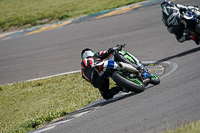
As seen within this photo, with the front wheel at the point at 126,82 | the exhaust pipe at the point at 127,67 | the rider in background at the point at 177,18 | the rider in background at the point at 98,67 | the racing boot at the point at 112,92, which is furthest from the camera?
the rider in background at the point at 177,18

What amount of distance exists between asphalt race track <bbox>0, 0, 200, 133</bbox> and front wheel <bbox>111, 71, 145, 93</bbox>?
147 mm

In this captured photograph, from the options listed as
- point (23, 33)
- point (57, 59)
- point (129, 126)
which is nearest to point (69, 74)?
point (57, 59)

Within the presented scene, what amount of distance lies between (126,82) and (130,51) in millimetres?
5409

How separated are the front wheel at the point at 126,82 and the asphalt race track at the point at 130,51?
147mm

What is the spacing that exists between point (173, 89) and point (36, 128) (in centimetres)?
268

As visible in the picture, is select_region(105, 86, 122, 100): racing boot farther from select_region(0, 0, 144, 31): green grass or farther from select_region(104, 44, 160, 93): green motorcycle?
select_region(0, 0, 144, 31): green grass

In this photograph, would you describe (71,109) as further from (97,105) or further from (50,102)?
(50,102)

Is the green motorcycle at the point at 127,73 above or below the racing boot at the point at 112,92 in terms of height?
above

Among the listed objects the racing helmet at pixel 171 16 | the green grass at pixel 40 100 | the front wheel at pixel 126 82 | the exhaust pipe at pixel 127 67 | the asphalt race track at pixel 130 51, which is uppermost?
the racing helmet at pixel 171 16

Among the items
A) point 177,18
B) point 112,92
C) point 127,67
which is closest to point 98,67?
point 127,67

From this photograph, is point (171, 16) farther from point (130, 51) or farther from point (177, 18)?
point (130, 51)

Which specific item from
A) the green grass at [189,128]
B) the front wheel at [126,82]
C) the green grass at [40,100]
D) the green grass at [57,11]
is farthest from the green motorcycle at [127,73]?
the green grass at [57,11]

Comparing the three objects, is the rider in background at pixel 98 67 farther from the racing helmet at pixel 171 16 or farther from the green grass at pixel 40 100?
the racing helmet at pixel 171 16

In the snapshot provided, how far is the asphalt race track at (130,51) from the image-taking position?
188 inches
